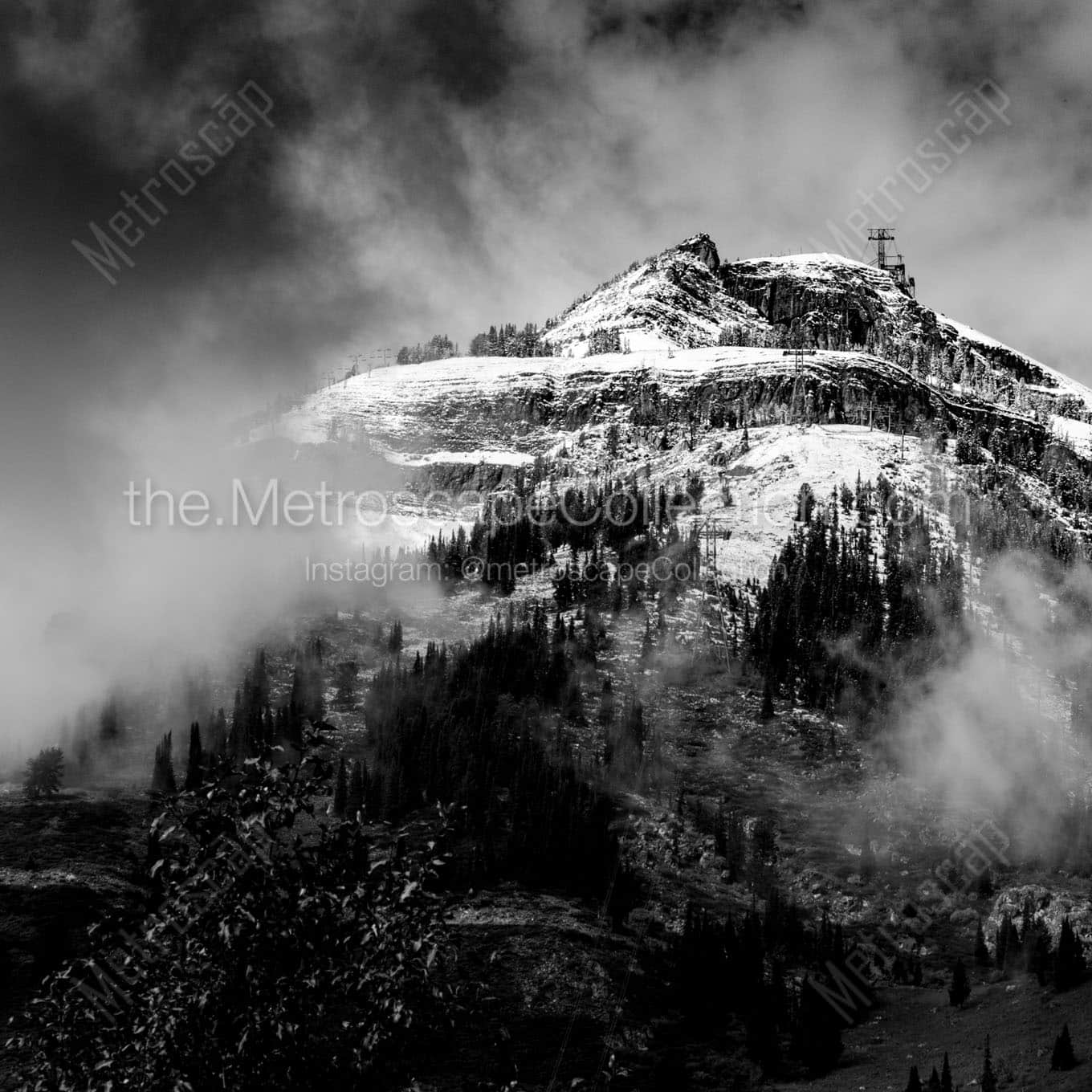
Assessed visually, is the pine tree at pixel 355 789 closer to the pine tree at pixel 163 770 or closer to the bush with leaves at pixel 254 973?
the pine tree at pixel 163 770

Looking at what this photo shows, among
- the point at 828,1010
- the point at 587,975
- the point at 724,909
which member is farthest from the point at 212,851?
the point at 724,909

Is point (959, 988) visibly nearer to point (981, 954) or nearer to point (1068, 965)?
point (1068, 965)

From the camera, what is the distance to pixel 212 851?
17750 millimetres

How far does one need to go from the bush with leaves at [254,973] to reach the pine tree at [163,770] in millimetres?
145595

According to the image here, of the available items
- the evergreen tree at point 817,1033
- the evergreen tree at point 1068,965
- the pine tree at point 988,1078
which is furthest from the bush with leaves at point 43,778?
the evergreen tree at point 1068,965

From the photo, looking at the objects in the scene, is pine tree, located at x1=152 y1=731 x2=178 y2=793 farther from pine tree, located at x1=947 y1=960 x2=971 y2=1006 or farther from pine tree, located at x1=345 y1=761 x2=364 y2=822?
pine tree, located at x1=947 y1=960 x2=971 y2=1006

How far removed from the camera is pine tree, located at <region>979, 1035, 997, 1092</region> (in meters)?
108

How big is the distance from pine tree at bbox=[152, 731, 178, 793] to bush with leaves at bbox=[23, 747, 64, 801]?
1504cm

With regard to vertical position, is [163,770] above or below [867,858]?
above

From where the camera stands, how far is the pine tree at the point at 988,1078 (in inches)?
4245

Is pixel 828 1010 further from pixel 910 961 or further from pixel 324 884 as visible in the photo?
pixel 324 884

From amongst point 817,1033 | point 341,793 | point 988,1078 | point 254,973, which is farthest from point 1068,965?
point 254,973

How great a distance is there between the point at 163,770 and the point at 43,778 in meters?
18.1

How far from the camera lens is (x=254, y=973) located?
18.0 metres
